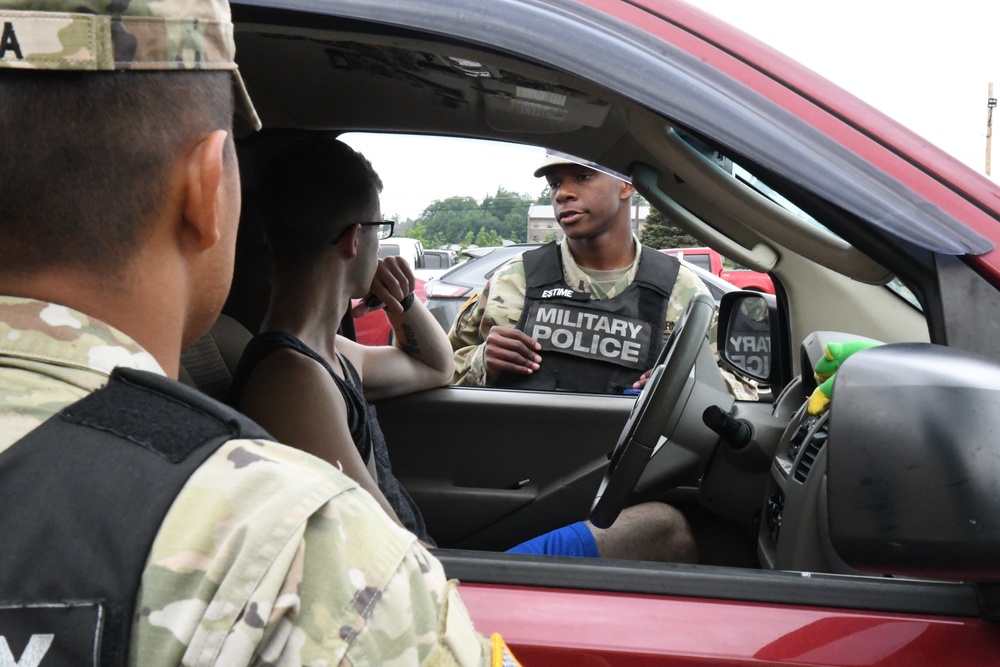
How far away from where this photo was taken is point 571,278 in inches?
126

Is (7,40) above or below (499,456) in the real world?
above

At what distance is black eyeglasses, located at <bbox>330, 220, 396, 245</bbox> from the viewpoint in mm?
1852

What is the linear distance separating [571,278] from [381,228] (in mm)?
1327

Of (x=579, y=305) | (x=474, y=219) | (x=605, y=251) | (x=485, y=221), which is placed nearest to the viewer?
(x=579, y=305)

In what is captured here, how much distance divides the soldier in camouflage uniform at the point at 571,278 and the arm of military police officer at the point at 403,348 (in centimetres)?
36

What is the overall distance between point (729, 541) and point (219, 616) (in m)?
1.57

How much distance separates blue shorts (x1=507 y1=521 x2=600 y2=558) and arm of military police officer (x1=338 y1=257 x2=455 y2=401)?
863mm

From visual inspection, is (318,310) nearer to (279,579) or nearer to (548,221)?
(279,579)

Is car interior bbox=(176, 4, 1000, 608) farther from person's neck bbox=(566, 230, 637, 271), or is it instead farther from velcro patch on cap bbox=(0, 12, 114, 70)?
person's neck bbox=(566, 230, 637, 271)

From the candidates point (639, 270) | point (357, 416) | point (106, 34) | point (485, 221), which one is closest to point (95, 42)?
point (106, 34)

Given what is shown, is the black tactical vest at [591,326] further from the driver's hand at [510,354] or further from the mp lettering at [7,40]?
the mp lettering at [7,40]

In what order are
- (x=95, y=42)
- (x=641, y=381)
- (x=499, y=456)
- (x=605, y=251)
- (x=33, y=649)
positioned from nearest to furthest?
(x=33, y=649) < (x=95, y=42) < (x=499, y=456) < (x=641, y=381) < (x=605, y=251)

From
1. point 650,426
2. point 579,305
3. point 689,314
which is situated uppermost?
point 689,314

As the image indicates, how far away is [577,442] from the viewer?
7.97ft
